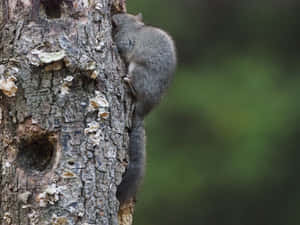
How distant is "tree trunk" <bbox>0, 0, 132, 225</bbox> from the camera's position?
3934mm

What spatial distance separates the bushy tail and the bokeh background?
5.16 m

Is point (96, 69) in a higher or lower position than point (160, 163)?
lower

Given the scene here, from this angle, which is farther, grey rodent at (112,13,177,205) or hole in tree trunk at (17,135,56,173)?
grey rodent at (112,13,177,205)

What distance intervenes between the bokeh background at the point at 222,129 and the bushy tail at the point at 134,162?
5.16m

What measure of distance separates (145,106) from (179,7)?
6552 millimetres

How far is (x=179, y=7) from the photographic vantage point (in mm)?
10953

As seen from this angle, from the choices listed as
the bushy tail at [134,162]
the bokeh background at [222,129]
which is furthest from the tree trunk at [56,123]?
the bokeh background at [222,129]

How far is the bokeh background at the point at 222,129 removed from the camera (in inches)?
391

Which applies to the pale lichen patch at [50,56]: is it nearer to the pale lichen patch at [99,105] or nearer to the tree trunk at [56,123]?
the tree trunk at [56,123]

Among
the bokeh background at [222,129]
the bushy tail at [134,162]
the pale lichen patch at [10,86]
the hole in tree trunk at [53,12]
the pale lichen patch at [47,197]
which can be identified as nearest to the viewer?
the pale lichen patch at [47,197]

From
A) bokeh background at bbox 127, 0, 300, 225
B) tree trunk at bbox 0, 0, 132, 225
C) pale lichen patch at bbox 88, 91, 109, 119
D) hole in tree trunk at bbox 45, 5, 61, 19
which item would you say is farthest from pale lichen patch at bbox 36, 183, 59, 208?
bokeh background at bbox 127, 0, 300, 225

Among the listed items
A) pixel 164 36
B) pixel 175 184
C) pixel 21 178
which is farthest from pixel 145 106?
pixel 175 184

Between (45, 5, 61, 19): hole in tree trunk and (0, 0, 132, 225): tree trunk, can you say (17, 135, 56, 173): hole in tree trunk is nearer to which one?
(0, 0, 132, 225): tree trunk

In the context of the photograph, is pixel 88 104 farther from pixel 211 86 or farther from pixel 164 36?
pixel 211 86
